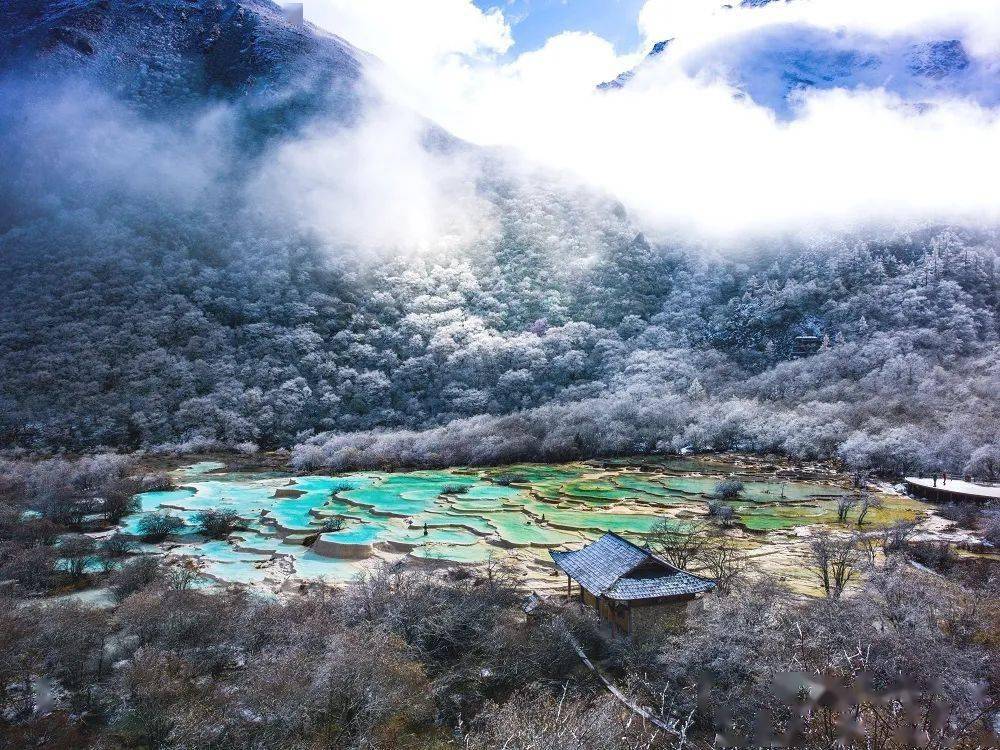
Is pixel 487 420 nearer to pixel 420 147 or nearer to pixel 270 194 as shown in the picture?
pixel 270 194

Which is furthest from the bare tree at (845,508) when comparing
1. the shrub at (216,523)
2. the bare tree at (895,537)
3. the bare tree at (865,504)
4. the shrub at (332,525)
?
the shrub at (216,523)

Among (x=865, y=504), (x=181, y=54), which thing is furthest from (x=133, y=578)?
(x=181, y=54)

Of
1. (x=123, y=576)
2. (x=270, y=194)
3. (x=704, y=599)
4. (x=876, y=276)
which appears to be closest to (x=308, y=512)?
(x=123, y=576)

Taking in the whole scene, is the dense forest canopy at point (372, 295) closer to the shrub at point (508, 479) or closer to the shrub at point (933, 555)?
the shrub at point (508, 479)

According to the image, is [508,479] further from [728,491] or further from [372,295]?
[372,295]

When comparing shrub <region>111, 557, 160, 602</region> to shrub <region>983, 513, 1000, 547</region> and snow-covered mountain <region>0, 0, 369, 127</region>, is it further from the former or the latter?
snow-covered mountain <region>0, 0, 369, 127</region>
